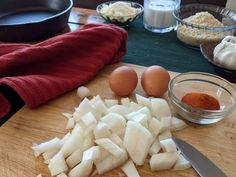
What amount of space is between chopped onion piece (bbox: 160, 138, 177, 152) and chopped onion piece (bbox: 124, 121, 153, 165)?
30 millimetres

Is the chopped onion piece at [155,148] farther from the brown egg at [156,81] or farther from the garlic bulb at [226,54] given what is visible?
the garlic bulb at [226,54]

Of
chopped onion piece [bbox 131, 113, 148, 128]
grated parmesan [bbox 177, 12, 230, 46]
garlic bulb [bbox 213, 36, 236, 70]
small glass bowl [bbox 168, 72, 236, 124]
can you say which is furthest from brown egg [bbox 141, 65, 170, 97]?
grated parmesan [bbox 177, 12, 230, 46]

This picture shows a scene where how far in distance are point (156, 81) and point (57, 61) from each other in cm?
34

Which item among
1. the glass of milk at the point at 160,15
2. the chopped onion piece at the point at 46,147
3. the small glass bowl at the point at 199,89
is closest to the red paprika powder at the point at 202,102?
the small glass bowl at the point at 199,89

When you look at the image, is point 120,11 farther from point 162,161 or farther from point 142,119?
point 162,161

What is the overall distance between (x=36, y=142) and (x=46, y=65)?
30 centimetres

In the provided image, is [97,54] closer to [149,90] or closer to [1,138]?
[149,90]

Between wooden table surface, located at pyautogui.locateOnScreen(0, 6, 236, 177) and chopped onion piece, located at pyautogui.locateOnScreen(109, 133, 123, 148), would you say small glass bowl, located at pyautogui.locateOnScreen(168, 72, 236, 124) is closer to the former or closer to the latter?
wooden table surface, located at pyautogui.locateOnScreen(0, 6, 236, 177)

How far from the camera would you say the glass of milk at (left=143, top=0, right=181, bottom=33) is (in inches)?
51.2

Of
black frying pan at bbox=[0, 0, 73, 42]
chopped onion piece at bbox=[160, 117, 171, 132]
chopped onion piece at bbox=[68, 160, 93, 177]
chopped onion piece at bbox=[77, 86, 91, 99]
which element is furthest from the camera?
black frying pan at bbox=[0, 0, 73, 42]

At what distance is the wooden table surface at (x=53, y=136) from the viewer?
696 mm

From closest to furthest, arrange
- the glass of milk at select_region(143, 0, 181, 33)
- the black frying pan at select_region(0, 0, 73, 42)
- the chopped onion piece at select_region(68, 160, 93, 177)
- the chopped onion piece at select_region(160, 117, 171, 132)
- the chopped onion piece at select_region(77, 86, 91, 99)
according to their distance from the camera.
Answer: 1. the chopped onion piece at select_region(68, 160, 93, 177)
2. the chopped onion piece at select_region(160, 117, 171, 132)
3. the chopped onion piece at select_region(77, 86, 91, 99)
4. the black frying pan at select_region(0, 0, 73, 42)
5. the glass of milk at select_region(143, 0, 181, 33)

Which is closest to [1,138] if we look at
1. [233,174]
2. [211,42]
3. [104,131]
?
[104,131]

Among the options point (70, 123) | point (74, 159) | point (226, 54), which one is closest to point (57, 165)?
point (74, 159)
